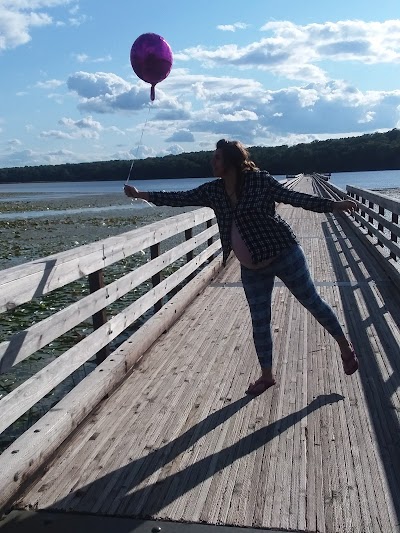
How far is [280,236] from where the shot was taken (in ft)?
13.5

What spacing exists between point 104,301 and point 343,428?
1.96m

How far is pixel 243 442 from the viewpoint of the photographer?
3.83 m

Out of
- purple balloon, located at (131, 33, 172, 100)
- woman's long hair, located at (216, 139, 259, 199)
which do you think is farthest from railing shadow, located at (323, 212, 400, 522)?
purple balloon, located at (131, 33, 172, 100)

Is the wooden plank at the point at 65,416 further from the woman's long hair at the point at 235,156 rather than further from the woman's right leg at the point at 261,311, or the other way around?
the woman's long hair at the point at 235,156

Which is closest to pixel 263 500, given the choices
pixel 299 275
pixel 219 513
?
pixel 219 513

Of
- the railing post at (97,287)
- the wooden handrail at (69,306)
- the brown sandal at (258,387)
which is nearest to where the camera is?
the wooden handrail at (69,306)

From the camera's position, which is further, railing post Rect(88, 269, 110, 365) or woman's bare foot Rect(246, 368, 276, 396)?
railing post Rect(88, 269, 110, 365)

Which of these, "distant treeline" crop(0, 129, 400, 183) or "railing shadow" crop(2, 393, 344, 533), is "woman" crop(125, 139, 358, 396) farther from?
"distant treeline" crop(0, 129, 400, 183)

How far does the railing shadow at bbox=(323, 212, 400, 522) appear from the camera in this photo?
12.1ft

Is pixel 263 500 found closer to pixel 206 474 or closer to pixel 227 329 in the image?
pixel 206 474

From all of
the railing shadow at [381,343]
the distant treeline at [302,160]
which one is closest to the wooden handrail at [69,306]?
the railing shadow at [381,343]

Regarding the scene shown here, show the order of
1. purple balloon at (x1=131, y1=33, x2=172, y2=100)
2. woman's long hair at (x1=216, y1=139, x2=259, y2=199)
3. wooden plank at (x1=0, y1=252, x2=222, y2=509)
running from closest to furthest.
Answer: wooden plank at (x1=0, y1=252, x2=222, y2=509) → woman's long hair at (x1=216, y1=139, x2=259, y2=199) → purple balloon at (x1=131, y1=33, x2=172, y2=100)

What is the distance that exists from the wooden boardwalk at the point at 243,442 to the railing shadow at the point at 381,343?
1cm

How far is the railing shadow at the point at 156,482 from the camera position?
10.4 ft
